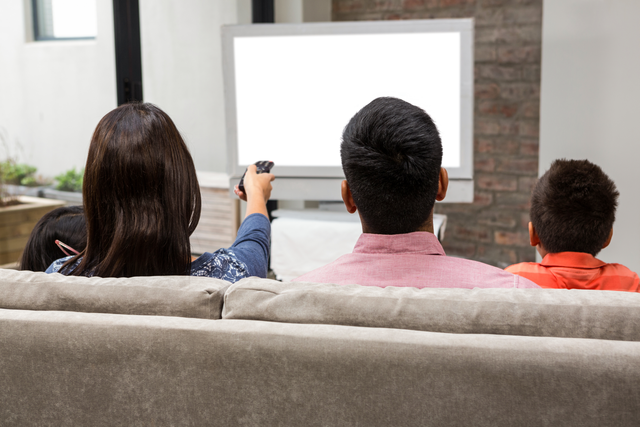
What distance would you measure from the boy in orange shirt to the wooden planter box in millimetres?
1803

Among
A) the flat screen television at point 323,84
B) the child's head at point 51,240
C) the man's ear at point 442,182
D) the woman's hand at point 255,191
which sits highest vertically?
the flat screen television at point 323,84

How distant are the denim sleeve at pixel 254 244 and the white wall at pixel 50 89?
139 centimetres

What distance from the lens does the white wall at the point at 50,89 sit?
2131 mm

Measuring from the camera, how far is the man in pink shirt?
927 mm

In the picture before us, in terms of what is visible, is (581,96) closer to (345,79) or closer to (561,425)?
(345,79)

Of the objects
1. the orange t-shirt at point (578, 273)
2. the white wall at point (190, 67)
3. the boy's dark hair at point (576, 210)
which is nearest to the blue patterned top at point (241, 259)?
the orange t-shirt at point (578, 273)

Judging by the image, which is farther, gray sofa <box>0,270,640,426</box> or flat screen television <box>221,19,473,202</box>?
flat screen television <box>221,19,473,202</box>

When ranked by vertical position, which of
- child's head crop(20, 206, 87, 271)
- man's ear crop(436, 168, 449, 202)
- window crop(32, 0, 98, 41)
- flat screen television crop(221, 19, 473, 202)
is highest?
window crop(32, 0, 98, 41)

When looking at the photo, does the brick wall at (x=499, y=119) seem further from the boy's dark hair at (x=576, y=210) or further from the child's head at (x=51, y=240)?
the child's head at (x=51, y=240)

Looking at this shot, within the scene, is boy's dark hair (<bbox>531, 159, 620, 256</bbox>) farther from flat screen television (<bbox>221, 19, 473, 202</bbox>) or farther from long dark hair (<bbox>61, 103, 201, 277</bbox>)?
long dark hair (<bbox>61, 103, 201, 277</bbox>)

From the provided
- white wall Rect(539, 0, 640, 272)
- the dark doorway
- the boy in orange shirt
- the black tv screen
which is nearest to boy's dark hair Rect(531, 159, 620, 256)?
the boy in orange shirt

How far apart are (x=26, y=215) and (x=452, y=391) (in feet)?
6.62

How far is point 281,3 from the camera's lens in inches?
123

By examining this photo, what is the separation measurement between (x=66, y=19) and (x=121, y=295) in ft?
6.20
